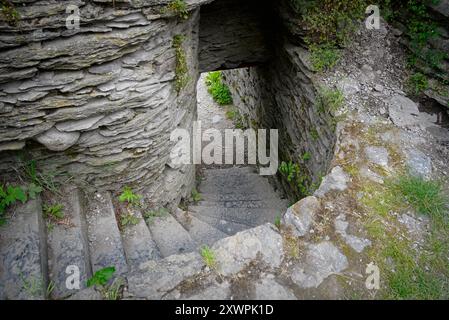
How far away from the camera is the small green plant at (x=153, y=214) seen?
4938 millimetres

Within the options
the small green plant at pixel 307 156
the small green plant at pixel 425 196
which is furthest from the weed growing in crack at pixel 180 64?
the small green plant at pixel 425 196

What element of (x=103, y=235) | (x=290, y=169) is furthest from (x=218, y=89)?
(x=103, y=235)

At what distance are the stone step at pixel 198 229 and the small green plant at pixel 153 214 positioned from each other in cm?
43

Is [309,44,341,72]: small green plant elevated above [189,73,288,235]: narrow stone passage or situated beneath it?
elevated above

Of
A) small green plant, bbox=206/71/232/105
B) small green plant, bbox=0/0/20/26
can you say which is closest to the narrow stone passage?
small green plant, bbox=206/71/232/105

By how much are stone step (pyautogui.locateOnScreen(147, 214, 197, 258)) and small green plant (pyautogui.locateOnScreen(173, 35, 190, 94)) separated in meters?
1.80

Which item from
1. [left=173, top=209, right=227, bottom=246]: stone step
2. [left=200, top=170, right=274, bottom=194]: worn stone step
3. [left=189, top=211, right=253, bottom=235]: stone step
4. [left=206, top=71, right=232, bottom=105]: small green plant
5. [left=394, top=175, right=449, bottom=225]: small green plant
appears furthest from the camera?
[left=206, top=71, right=232, bottom=105]: small green plant

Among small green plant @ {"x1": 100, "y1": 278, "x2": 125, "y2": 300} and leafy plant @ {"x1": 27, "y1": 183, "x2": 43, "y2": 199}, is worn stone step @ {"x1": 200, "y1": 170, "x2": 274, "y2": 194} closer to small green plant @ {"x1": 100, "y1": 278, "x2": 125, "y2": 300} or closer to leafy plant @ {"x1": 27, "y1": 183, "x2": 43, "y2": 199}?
leafy plant @ {"x1": 27, "y1": 183, "x2": 43, "y2": 199}

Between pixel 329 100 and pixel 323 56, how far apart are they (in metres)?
0.77

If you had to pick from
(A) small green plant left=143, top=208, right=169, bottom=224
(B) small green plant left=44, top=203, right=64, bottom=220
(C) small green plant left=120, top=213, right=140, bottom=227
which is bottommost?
(A) small green plant left=143, top=208, right=169, bottom=224

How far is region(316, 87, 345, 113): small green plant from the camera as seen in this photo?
4.56 metres

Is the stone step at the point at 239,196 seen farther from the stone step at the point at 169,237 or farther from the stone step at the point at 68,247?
the stone step at the point at 68,247

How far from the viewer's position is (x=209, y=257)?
3105mm

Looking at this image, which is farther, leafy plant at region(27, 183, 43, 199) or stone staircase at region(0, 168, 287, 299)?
leafy plant at region(27, 183, 43, 199)
